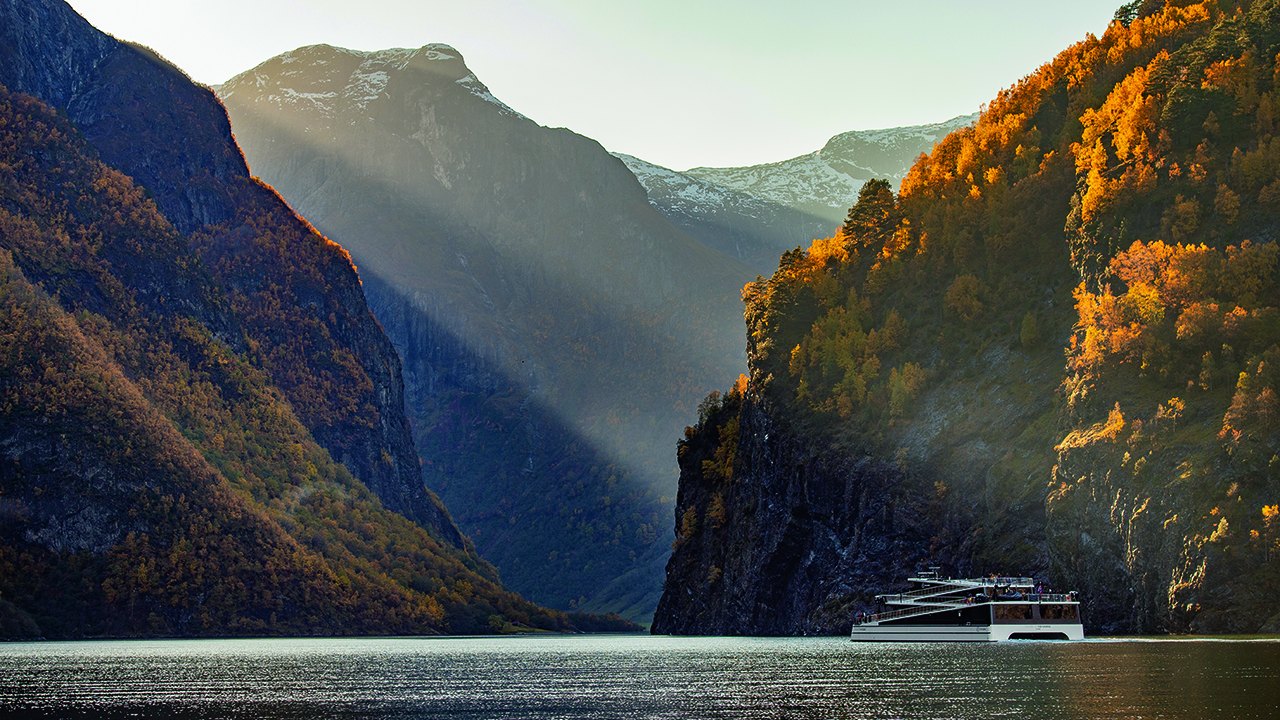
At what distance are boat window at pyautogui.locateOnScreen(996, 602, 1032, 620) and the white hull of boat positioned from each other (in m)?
0.76

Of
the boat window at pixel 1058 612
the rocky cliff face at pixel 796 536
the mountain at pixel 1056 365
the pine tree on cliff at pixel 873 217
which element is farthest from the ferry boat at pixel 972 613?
the pine tree on cliff at pixel 873 217

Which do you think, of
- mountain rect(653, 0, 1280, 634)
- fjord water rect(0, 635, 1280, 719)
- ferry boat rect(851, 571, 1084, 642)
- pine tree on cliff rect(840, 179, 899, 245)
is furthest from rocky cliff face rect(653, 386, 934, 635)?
pine tree on cliff rect(840, 179, 899, 245)

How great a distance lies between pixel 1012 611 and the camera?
114938 millimetres

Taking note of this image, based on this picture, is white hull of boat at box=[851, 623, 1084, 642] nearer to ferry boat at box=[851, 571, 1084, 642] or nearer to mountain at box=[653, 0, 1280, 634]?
ferry boat at box=[851, 571, 1084, 642]

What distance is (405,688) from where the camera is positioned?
8050cm

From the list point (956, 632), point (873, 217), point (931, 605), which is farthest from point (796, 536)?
point (873, 217)

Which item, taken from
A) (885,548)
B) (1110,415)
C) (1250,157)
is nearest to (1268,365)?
(1110,415)

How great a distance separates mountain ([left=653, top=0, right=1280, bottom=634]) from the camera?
106562 millimetres

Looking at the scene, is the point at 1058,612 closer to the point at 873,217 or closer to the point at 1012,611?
the point at 1012,611

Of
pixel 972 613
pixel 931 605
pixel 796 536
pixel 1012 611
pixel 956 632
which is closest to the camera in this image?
pixel 1012 611

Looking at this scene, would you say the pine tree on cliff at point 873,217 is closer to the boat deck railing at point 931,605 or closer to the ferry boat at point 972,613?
the ferry boat at point 972,613

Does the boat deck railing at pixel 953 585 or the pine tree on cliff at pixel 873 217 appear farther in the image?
the pine tree on cliff at pixel 873 217

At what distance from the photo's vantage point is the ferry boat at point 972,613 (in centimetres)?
11131

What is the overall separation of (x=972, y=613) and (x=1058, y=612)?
33.3ft
